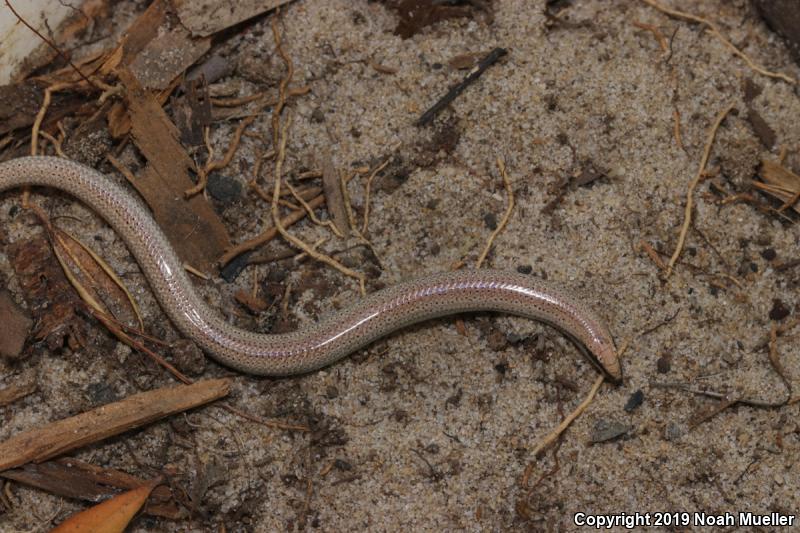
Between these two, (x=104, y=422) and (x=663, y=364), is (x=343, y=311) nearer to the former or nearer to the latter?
(x=104, y=422)

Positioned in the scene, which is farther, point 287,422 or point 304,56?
point 304,56

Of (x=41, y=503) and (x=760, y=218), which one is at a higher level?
(x=41, y=503)

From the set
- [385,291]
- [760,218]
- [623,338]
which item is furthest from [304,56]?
[760,218]

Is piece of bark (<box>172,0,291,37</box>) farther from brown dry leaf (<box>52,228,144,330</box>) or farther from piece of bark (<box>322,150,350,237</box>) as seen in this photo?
brown dry leaf (<box>52,228,144,330</box>)

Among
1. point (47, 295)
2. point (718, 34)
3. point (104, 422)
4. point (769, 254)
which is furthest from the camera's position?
point (718, 34)

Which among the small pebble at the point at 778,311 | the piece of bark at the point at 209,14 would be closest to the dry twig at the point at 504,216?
the small pebble at the point at 778,311

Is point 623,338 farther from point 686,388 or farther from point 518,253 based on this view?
point 518,253

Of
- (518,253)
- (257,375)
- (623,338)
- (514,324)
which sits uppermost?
(257,375)

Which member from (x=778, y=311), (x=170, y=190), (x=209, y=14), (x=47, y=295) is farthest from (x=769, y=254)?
(x=47, y=295)
